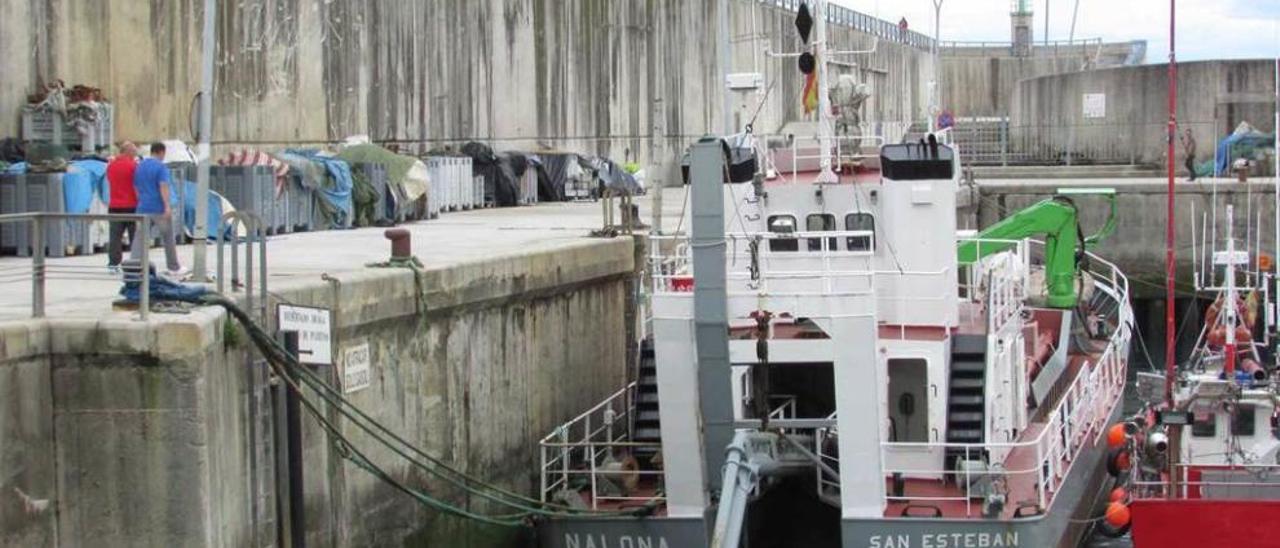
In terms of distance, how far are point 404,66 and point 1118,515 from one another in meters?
13.5

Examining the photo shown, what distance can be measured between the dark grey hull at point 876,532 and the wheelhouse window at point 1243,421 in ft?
11.2

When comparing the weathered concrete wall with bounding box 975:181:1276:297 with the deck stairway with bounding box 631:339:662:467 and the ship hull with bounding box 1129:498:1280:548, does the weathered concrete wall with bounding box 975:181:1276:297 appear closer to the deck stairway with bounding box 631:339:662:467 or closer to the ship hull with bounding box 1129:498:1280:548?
the ship hull with bounding box 1129:498:1280:548

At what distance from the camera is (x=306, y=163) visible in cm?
2252

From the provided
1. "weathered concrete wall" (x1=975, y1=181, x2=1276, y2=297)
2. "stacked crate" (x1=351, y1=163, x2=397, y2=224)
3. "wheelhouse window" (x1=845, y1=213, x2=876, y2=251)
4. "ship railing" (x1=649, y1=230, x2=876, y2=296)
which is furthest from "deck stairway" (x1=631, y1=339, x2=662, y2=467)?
"weathered concrete wall" (x1=975, y1=181, x2=1276, y2=297)

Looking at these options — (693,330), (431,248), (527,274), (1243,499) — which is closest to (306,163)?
(431,248)

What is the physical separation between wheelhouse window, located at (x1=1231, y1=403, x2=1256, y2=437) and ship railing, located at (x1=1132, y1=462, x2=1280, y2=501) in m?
0.55

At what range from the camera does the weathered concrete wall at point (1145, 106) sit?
4809cm

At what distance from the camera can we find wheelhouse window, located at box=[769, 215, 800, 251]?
57.0 feet

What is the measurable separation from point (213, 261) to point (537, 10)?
59.5ft

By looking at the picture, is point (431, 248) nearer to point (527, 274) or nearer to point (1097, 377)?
point (527, 274)

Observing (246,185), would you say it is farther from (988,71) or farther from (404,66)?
(988,71)

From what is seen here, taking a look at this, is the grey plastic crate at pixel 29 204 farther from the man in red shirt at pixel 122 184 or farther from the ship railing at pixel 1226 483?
the ship railing at pixel 1226 483

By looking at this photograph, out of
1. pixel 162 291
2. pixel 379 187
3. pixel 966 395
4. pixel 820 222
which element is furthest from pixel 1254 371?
pixel 162 291

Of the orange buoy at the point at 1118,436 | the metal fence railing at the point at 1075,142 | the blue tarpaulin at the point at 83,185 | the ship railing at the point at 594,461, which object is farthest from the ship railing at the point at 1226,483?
the metal fence railing at the point at 1075,142
